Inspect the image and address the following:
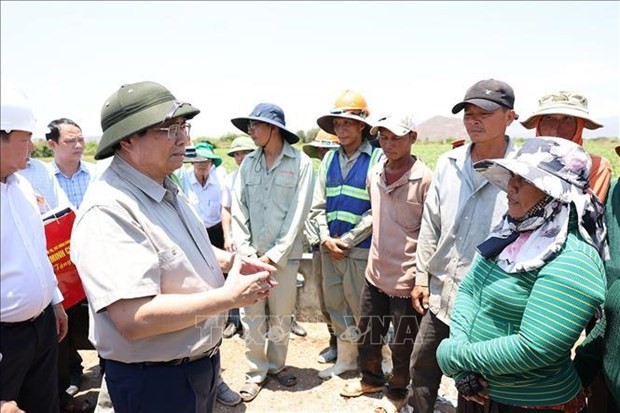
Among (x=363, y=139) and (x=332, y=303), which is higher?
(x=363, y=139)

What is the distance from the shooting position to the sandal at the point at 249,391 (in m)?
3.90

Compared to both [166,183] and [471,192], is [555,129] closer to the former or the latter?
[471,192]

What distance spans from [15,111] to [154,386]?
48.9 inches

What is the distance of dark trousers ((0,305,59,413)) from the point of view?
6.89ft

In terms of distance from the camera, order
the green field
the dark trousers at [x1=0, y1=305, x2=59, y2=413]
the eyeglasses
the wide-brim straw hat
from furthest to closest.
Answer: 1. the green field
2. the wide-brim straw hat
3. the dark trousers at [x1=0, y1=305, x2=59, y2=413]
4. the eyeglasses

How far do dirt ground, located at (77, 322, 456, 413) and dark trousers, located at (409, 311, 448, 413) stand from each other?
0.62 metres

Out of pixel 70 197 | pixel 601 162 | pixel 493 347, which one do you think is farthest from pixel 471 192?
pixel 70 197

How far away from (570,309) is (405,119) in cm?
206

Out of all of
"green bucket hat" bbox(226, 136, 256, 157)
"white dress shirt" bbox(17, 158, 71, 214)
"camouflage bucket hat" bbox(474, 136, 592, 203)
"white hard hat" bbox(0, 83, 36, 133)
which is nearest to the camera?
"white hard hat" bbox(0, 83, 36, 133)

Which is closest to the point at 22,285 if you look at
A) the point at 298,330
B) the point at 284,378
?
the point at 284,378

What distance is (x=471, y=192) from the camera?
279cm

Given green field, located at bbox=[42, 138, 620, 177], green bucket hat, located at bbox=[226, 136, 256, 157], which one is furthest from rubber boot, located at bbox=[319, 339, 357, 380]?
green field, located at bbox=[42, 138, 620, 177]

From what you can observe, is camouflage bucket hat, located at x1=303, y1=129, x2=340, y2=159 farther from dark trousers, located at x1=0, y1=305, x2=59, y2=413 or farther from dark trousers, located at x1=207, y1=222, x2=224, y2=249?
dark trousers, located at x1=0, y1=305, x2=59, y2=413

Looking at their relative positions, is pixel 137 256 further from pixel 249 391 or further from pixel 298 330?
pixel 298 330
